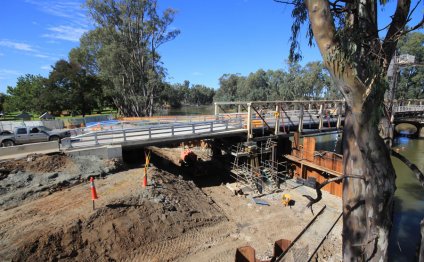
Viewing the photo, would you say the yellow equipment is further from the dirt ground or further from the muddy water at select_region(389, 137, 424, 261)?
the muddy water at select_region(389, 137, 424, 261)

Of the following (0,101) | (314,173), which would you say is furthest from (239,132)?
(0,101)

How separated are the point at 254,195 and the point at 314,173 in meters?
5.24

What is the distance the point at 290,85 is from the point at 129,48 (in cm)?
4893

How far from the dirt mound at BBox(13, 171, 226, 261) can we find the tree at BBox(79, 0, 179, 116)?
3061cm

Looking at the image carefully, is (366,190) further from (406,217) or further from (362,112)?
(406,217)

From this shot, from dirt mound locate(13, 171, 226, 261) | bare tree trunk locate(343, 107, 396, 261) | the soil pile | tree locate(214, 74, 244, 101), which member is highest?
tree locate(214, 74, 244, 101)

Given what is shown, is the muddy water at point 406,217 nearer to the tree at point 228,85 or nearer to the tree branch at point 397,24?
the tree branch at point 397,24

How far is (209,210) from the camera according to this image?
12461mm

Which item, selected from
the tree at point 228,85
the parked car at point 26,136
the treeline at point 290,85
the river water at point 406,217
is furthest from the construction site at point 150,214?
the tree at point 228,85

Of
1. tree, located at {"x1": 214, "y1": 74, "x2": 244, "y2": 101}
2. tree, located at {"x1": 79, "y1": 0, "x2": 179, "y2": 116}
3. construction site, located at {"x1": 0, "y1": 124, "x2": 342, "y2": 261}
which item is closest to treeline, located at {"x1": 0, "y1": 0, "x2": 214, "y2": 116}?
tree, located at {"x1": 79, "y1": 0, "x2": 179, "y2": 116}

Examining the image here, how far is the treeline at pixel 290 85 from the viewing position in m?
68.0

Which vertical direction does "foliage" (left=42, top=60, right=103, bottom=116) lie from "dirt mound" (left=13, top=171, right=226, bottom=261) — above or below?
above

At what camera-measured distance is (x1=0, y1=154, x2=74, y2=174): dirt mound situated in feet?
38.3

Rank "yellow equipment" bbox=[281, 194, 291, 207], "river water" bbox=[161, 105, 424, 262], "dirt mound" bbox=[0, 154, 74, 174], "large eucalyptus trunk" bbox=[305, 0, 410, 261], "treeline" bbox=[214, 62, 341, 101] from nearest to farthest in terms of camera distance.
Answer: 1. "large eucalyptus trunk" bbox=[305, 0, 410, 261]
2. "river water" bbox=[161, 105, 424, 262]
3. "dirt mound" bbox=[0, 154, 74, 174]
4. "yellow equipment" bbox=[281, 194, 291, 207]
5. "treeline" bbox=[214, 62, 341, 101]
